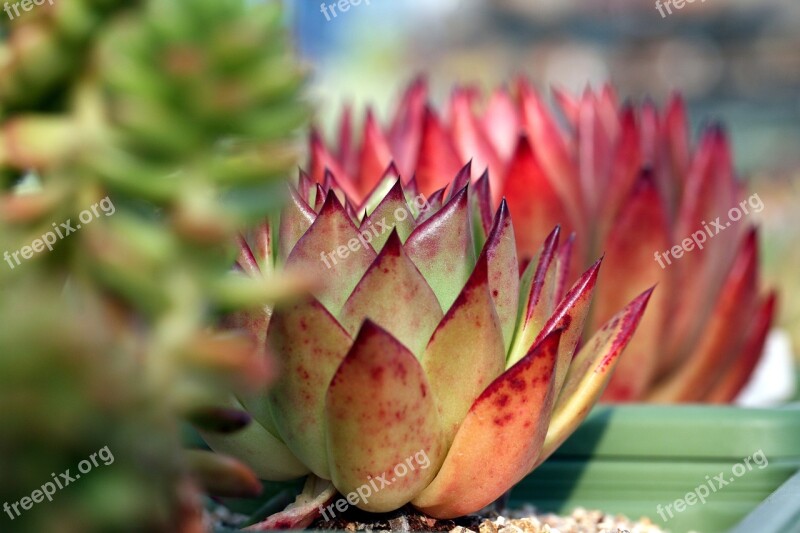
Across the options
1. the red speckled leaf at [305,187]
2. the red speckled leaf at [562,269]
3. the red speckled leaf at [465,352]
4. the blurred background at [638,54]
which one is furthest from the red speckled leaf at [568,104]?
the blurred background at [638,54]

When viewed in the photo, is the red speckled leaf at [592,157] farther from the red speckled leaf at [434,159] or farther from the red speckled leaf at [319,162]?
the red speckled leaf at [319,162]

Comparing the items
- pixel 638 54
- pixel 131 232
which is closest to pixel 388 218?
pixel 131 232

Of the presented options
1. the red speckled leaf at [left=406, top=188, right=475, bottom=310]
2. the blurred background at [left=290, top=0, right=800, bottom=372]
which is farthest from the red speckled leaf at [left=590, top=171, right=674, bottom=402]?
the blurred background at [left=290, top=0, right=800, bottom=372]

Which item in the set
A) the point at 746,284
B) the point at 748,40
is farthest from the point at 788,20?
the point at 746,284

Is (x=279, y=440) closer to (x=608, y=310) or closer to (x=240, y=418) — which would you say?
(x=240, y=418)

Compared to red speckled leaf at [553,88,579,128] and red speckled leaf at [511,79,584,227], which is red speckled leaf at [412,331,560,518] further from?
red speckled leaf at [553,88,579,128]

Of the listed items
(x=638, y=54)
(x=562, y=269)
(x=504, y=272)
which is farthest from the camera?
(x=638, y=54)

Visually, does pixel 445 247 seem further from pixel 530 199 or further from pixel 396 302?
pixel 530 199
